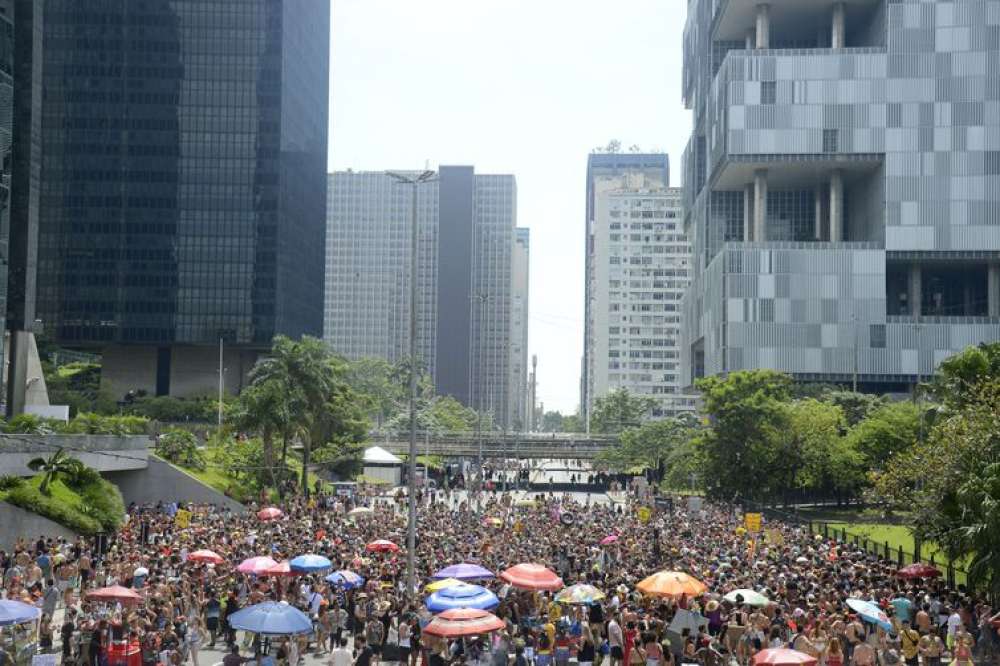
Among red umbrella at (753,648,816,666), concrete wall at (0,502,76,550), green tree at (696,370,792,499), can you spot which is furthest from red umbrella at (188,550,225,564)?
green tree at (696,370,792,499)

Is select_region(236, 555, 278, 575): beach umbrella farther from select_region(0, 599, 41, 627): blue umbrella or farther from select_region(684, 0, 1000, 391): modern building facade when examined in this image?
select_region(684, 0, 1000, 391): modern building facade

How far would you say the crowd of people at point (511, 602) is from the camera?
2142 centimetres

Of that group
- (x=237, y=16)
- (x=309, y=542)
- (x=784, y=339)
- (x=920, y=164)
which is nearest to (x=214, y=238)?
(x=237, y=16)

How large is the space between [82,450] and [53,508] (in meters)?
8.03

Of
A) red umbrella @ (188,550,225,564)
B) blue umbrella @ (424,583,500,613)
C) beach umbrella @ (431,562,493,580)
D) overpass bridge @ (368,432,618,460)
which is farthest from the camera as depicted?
overpass bridge @ (368,432,618,460)

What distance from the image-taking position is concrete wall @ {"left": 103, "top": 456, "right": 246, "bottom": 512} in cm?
5606

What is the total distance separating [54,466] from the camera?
142 ft

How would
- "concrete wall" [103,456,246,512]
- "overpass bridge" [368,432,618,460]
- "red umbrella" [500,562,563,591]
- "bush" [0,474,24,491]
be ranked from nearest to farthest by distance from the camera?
1. "red umbrella" [500,562,563,591]
2. "bush" [0,474,24,491]
3. "concrete wall" [103,456,246,512]
4. "overpass bridge" [368,432,618,460]

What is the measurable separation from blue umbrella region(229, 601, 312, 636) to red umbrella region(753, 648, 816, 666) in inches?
315

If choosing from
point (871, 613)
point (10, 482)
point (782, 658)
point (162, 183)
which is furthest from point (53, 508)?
point (162, 183)

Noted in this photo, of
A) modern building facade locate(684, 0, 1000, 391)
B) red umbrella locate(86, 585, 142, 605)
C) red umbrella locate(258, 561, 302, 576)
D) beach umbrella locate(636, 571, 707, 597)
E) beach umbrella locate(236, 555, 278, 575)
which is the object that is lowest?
red umbrella locate(258, 561, 302, 576)

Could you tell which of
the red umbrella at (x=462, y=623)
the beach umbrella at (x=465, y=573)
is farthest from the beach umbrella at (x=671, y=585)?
the beach umbrella at (x=465, y=573)

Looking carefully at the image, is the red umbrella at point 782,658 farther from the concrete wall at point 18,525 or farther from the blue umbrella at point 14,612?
the concrete wall at point 18,525

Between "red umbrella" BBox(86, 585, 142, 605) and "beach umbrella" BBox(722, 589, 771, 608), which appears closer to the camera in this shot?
"red umbrella" BBox(86, 585, 142, 605)
